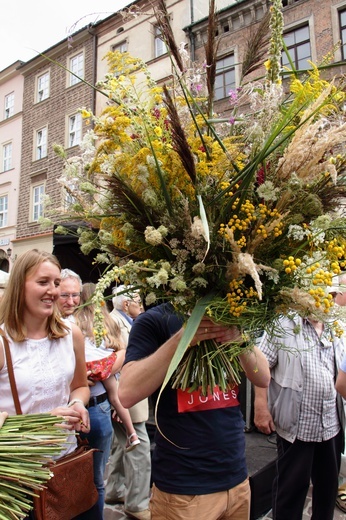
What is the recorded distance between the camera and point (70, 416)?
1796 millimetres

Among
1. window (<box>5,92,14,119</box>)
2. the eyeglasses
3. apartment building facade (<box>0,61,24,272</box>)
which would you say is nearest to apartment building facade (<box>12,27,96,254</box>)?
apartment building facade (<box>0,61,24,272</box>)

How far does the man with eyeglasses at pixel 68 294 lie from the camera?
2.91 meters

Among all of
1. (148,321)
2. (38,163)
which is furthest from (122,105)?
(38,163)

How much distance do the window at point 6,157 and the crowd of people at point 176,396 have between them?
19.5 m

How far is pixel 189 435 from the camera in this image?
1605 mm

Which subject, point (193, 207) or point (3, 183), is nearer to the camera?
point (193, 207)

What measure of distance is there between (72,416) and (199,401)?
1.89 feet

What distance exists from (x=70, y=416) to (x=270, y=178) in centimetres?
128

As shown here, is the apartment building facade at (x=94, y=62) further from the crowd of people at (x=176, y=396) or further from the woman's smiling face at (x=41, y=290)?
the woman's smiling face at (x=41, y=290)

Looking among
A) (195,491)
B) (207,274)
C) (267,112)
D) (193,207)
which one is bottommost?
(195,491)

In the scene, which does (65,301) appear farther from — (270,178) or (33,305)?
(270,178)

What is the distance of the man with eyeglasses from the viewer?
9.54ft

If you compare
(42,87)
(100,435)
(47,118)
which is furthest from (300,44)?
(100,435)

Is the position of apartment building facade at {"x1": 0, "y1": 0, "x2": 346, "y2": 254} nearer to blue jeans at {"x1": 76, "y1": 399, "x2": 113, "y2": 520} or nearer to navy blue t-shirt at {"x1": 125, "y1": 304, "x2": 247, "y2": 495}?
blue jeans at {"x1": 76, "y1": 399, "x2": 113, "y2": 520}
